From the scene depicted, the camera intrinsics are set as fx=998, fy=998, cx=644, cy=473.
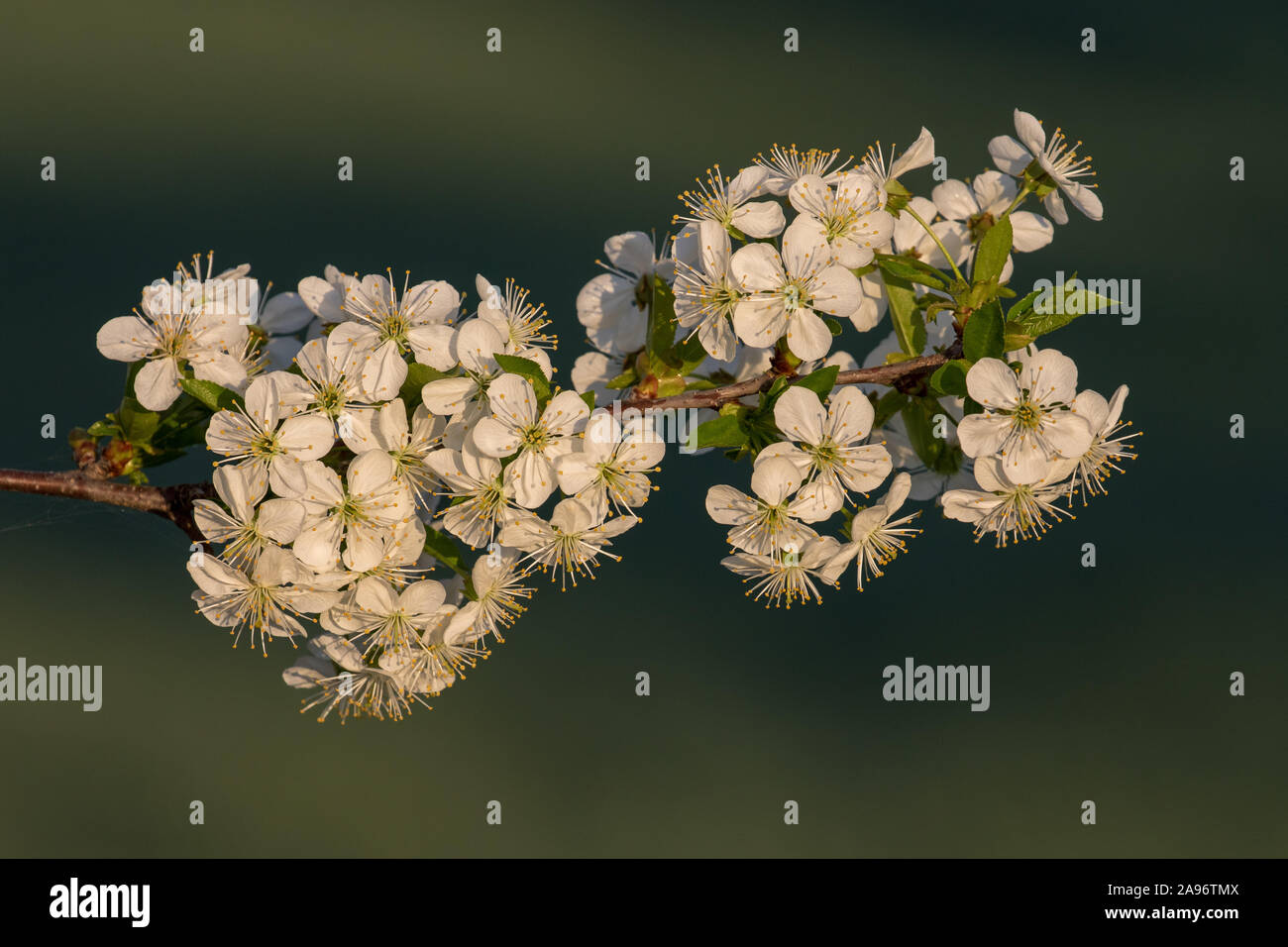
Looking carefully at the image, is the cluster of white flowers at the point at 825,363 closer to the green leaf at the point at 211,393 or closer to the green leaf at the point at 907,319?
the green leaf at the point at 907,319

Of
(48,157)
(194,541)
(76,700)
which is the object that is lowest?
(76,700)

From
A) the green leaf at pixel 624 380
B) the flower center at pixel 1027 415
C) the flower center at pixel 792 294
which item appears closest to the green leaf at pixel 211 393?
the green leaf at pixel 624 380

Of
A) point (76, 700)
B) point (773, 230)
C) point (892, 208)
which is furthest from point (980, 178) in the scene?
point (76, 700)

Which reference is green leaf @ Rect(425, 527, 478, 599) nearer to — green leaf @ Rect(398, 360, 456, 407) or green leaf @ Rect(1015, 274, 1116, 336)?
green leaf @ Rect(398, 360, 456, 407)

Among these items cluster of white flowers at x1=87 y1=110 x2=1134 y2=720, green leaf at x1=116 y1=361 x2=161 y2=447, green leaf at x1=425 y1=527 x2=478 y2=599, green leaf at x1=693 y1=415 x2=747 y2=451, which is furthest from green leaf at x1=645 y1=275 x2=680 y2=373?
green leaf at x1=116 y1=361 x2=161 y2=447


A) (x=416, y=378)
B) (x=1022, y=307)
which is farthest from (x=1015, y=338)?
(x=416, y=378)

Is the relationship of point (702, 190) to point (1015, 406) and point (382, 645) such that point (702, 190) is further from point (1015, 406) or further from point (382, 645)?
point (382, 645)
